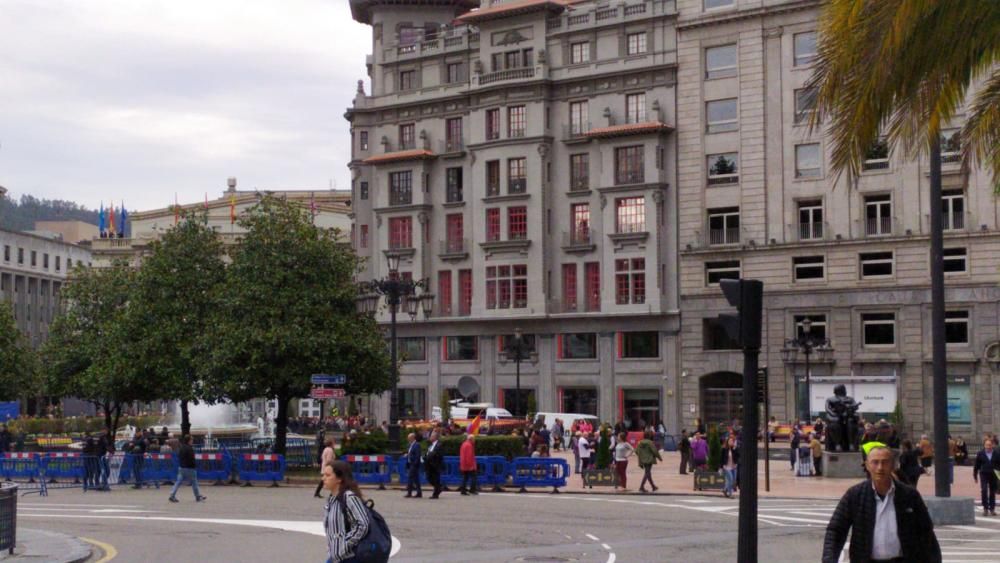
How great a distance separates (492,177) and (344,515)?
64149 mm

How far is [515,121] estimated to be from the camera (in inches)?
2913

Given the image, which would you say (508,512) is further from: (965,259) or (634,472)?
(965,259)

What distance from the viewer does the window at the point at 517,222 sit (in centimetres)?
7344

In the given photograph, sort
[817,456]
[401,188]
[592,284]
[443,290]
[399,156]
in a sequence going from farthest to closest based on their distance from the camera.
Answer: [401,188], [399,156], [443,290], [592,284], [817,456]

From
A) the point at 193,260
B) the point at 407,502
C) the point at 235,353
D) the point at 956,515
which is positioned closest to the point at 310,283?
the point at 235,353

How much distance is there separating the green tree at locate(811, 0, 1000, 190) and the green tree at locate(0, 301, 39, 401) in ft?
225

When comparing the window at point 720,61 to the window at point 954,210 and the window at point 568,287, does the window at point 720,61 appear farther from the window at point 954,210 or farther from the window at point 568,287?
the window at point 568,287

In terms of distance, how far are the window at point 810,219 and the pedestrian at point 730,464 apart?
2834 cm

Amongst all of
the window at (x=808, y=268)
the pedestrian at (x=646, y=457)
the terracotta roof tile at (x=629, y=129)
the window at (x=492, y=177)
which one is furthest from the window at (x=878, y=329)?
the pedestrian at (x=646, y=457)

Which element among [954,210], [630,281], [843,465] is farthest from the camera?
[630,281]

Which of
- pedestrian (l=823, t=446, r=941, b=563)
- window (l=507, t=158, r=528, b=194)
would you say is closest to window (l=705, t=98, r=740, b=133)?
window (l=507, t=158, r=528, b=194)

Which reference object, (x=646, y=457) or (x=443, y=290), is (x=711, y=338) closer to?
(x=443, y=290)

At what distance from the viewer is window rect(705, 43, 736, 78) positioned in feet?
220

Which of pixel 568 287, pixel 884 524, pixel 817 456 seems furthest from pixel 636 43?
pixel 884 524
